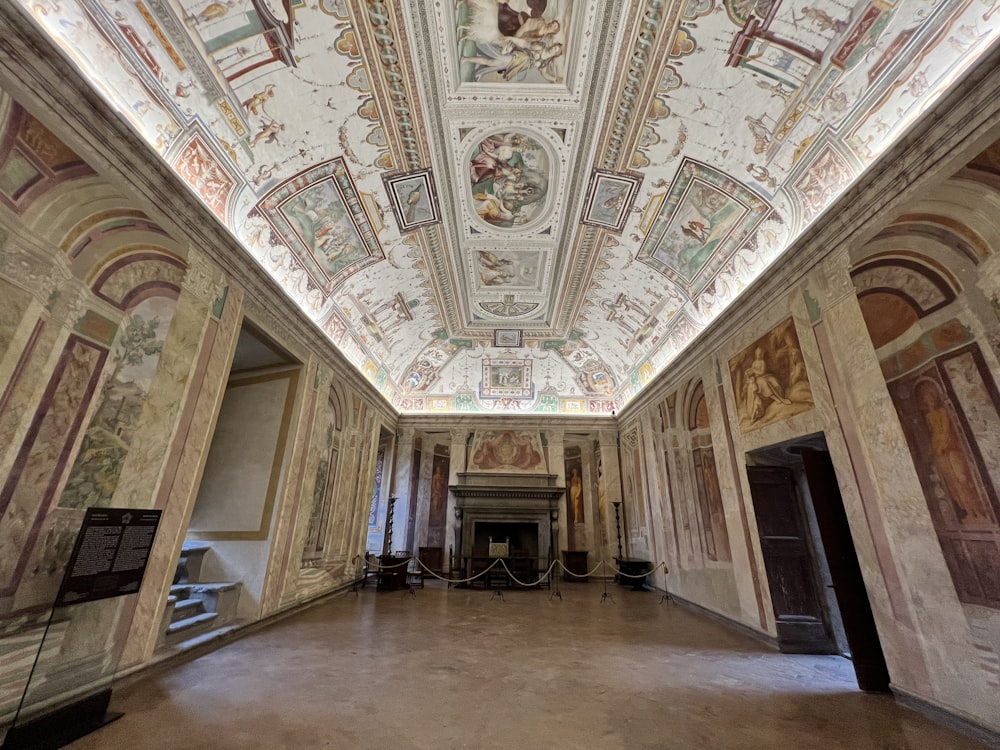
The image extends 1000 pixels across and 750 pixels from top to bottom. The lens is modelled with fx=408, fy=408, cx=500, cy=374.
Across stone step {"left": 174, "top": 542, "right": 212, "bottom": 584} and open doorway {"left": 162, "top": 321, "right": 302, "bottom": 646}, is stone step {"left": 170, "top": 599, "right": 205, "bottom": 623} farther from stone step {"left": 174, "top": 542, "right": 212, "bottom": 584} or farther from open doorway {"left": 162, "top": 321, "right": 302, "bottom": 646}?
stone step {"left": 174, "top": 542, "right": 212, "bottom": 584}

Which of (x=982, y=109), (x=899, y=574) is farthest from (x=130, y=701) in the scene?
(x=982, y=109)

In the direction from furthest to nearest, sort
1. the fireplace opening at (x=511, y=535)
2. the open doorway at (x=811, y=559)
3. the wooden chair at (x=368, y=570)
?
1. the fireplace opening at (x=511, y=535)
2. the wooden chair at (x=368, y=570)
3. the open doorway at (x=811, y=559)

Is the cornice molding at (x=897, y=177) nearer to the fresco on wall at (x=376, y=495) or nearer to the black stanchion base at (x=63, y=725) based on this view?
the black stanchion base at (x=63, y=725)

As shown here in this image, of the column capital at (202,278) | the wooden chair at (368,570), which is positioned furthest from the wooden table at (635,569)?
the column capital at (202,278)

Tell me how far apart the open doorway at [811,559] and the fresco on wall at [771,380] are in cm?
48

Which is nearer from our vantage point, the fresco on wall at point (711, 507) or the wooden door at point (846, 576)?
the wooden door at point (846, 576)

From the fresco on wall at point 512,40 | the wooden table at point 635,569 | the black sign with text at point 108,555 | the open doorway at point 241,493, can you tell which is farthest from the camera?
the wooden table at point 635,569

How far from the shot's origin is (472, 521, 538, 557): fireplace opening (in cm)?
1414

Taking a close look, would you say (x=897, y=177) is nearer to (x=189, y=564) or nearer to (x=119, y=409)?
(x=119, y=409)

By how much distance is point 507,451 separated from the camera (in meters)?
14.7

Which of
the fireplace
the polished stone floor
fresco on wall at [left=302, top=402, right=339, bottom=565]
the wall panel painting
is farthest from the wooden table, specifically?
fresco on wall at [left=302, top=402, right=339, bottom=565]

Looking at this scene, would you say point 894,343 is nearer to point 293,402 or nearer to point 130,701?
point 130,701

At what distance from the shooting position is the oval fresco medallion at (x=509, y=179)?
674 cm

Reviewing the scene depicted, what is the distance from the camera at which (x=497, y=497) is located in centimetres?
1402
